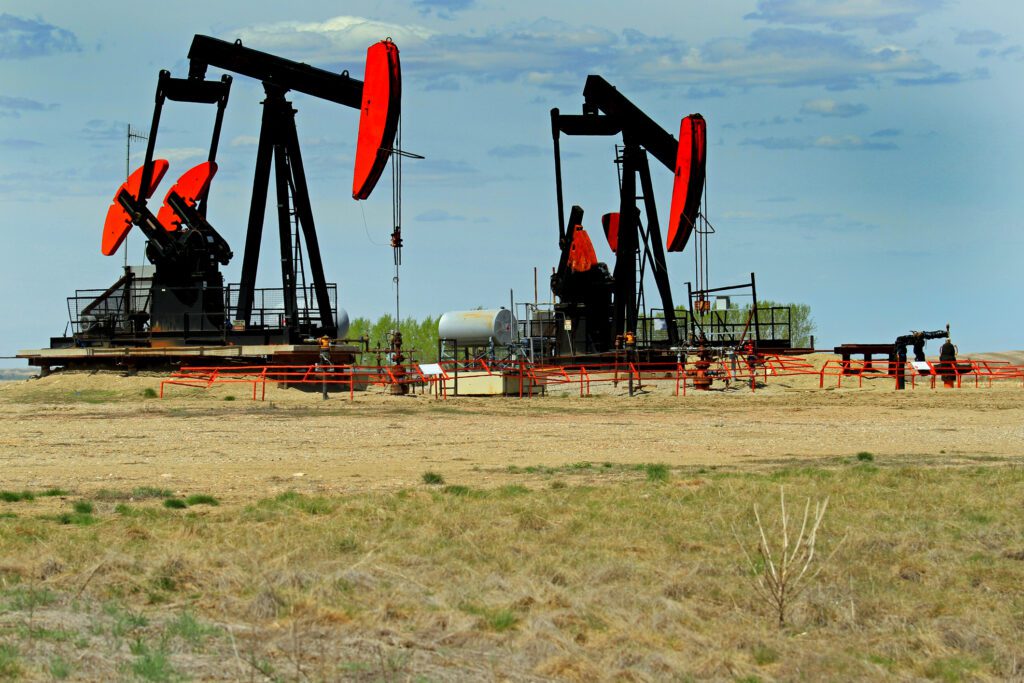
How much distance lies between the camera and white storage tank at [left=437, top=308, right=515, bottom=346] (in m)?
44.7

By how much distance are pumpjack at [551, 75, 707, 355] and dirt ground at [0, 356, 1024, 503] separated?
22.1ft

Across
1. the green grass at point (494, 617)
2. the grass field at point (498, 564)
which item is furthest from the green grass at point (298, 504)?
the green grass at point (494, 617)

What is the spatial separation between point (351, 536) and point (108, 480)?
549 cm

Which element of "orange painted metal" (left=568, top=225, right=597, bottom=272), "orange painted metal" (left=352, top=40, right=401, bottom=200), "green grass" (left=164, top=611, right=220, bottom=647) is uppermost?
"orange painted metal" (left=352, top=40, right=401, bottom=200)

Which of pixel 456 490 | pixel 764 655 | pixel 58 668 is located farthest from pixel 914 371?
pixel 58 668

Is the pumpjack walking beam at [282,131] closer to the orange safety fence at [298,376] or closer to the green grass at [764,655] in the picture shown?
the orange safety fence at [298,376]

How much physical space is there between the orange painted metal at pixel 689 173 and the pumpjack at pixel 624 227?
3cm

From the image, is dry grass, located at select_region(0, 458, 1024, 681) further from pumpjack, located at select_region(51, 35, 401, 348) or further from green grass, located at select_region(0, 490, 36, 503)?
pumpjack, located at select_region(51, 35, 401, 348)

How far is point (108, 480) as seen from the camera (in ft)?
54.7

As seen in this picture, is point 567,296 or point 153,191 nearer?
point 153,191

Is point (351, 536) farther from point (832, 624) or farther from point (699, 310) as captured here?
point (699, 310)

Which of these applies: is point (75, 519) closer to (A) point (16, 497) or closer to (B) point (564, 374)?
(A) point (16, 497)

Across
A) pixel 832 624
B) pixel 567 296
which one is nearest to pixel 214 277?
pixel 567 296

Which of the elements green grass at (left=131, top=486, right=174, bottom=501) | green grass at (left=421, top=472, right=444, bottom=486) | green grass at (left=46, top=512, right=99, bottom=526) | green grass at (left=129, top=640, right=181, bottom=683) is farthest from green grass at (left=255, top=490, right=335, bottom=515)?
green grass at (left=129, top=640, right=181, bottom=683)
